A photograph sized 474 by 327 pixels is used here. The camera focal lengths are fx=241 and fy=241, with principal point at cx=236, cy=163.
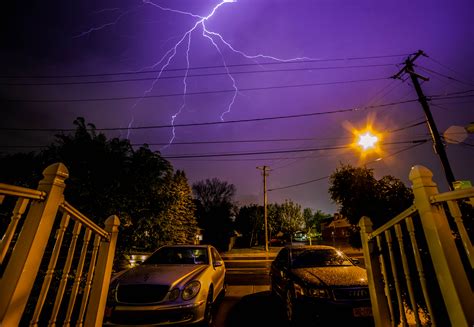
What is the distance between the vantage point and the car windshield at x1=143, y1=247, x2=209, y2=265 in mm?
5605

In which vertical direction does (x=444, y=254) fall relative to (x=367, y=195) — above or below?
below

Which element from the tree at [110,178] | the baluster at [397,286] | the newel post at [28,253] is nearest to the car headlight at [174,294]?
the newel post at [28,253]

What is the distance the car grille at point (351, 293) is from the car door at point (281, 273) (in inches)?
47.4

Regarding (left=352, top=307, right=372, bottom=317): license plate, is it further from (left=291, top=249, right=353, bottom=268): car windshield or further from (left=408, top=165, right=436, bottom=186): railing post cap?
(left=408, top=165, right=436, bottom=186): railing post cap

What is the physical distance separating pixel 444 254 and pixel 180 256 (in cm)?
517

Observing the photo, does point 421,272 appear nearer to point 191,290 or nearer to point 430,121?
point 191,290

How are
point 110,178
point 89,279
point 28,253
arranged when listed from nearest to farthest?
point 28,253 < point 89,279 < point 110,178

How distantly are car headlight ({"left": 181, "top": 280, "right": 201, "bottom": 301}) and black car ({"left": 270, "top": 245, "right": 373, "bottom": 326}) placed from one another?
1.85 m

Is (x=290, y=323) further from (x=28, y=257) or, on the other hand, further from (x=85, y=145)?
(x=85, y=145)

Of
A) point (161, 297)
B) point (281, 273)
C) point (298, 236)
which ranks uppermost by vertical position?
point (298, 236)

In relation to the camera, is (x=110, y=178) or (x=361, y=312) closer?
(x=361, y=312)

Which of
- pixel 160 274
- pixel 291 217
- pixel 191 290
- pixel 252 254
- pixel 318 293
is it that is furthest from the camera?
pixel 291 217

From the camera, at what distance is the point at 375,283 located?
3145 mm

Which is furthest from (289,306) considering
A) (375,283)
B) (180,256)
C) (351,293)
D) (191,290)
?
(180,256)
